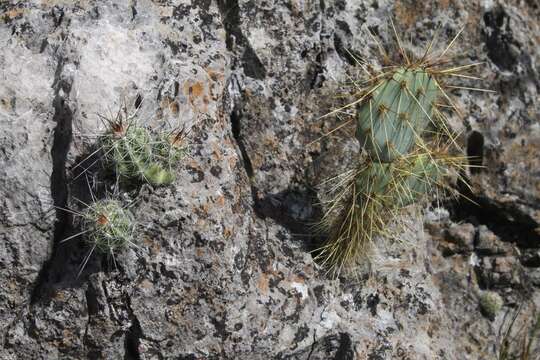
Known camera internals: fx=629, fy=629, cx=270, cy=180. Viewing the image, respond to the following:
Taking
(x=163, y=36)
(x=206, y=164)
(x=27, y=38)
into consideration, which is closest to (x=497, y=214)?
(x=206, y=164)

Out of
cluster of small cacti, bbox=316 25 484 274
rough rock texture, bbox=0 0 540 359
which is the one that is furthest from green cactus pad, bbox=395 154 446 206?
rough rock texture, bbox=0 0 540 359

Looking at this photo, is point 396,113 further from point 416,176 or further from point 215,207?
point 215,207

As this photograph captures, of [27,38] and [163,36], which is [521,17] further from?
[27,38]

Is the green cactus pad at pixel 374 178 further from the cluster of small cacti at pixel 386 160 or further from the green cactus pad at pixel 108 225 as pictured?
the green cactus pad at pixel 108 225

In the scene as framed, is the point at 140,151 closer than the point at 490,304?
Yes

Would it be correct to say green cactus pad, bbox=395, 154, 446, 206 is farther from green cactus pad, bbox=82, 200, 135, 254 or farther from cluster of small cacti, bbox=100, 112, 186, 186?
green cactus pad, bbox=82, 200, 135, 254

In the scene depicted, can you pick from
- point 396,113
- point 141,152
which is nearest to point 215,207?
point 141,152

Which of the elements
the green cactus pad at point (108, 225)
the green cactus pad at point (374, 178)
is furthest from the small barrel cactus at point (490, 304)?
the green cactus pad at point (108, 225)
